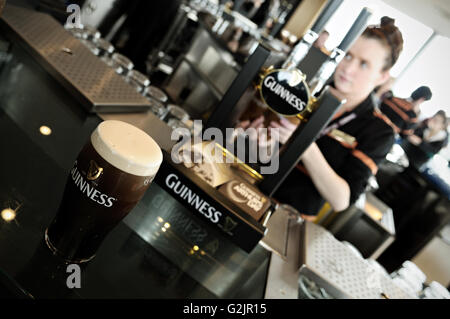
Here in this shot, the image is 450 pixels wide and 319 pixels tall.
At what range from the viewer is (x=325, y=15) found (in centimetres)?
99

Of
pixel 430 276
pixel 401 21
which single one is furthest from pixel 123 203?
pixel 430 276

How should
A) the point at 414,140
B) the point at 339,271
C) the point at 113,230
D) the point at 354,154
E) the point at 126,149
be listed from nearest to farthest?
the point at 126,149 → the point at 113,230 → the point at 339,271 → the point at 354,154 → the point at 414,140

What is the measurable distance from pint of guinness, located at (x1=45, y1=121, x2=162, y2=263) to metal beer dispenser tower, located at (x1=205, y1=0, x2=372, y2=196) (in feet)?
2.15

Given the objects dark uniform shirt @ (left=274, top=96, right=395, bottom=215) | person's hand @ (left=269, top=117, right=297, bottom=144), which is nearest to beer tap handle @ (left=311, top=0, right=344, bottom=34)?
person's hand @ (left=269, top=117, right=297, bottom=144)

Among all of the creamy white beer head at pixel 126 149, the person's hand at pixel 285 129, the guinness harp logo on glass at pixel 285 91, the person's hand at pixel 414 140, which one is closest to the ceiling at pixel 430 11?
the guinness harp logo on glass at pixel 285 91

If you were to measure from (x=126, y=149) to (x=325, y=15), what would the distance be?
0.76 m

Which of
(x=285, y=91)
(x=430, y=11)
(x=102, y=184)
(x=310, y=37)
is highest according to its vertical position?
(x=430, y=11)

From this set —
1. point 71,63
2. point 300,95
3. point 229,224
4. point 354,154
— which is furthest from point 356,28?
point 354,154

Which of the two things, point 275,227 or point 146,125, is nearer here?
point 146,125

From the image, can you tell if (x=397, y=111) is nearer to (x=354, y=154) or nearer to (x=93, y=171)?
(x=354, y=154)
